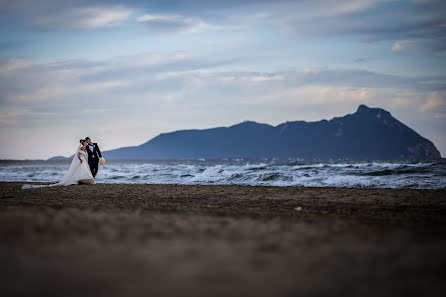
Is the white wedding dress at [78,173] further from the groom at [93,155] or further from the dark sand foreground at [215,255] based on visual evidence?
the dark sand foreground at [215,255]

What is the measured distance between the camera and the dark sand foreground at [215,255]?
2895 millimetres

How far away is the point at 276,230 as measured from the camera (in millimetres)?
5242

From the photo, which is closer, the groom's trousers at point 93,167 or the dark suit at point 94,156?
the dark suit at point 94,156

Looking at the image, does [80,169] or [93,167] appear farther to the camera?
[93,167]

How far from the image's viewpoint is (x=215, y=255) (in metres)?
3.77

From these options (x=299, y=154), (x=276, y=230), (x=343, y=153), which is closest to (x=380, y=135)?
(x=343, y=153)

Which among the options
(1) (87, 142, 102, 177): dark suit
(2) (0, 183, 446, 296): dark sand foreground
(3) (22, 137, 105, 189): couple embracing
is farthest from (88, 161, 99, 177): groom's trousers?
(2) (0, 183, 446, 296): dark sand foreground

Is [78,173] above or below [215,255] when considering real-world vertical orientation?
above

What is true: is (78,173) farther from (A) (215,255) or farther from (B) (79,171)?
(A) (215,255)

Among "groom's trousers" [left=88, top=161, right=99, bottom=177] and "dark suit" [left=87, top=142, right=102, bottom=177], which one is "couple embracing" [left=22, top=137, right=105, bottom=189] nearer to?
"dark suit" [left=87, top=142, right=102, bottom=177]

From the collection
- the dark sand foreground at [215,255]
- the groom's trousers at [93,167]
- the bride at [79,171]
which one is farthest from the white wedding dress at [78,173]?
the dark sand foreground at [215,255]

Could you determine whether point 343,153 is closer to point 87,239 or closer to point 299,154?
point 299,154

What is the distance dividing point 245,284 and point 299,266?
691mm

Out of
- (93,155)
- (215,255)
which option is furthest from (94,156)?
(215,255)
